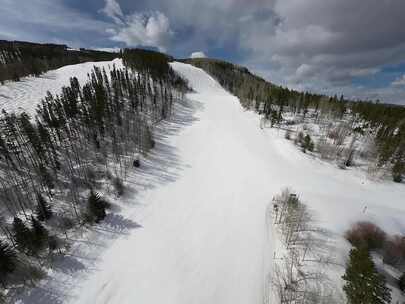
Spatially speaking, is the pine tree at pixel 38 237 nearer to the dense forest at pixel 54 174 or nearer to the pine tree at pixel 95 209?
the dense forest at pixel 54 174

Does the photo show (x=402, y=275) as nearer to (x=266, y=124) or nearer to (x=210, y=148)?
(x=210, y=148)

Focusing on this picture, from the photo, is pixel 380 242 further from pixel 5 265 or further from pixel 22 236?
pixel 22 236

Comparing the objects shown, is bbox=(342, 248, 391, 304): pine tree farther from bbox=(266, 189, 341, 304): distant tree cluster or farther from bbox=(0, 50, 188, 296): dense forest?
bbox=(0, 50, 188, 296): dense forest

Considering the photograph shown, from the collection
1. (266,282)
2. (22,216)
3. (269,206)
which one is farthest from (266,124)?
(22,216)

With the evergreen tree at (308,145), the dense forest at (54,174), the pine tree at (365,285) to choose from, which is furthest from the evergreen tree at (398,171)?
the dense forest at (54,174)

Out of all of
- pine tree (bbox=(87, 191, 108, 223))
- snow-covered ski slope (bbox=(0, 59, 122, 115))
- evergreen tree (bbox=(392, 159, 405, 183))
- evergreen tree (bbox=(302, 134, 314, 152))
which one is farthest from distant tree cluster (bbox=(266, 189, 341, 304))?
snow-covered ski slope (bbox=(0, 59, 122, 115))

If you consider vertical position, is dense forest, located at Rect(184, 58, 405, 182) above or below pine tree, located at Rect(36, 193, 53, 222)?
above

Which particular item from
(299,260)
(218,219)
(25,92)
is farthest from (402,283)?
(25,92)
